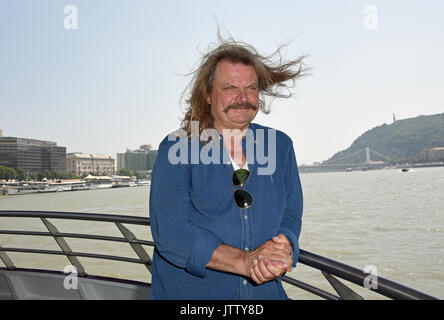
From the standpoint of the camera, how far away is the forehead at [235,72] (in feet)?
3.45

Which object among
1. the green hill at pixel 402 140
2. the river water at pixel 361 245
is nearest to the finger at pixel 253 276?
the river water at pixel 361 245

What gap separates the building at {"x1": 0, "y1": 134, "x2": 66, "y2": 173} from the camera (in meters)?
69.9

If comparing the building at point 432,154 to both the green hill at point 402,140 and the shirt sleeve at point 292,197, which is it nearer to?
the green hill at point 402,140

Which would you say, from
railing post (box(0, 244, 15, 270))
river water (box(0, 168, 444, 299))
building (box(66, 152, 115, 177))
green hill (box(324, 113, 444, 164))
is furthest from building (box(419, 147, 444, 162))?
railing post (box(0, 244, 15, 270))

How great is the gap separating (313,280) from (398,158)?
5559cm

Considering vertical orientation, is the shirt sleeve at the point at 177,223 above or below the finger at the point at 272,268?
above

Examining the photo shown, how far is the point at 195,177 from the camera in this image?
942 mm

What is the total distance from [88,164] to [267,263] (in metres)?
91.4

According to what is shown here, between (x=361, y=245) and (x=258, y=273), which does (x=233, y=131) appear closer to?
(x=258, y=273)

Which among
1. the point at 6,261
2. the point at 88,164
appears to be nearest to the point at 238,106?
the point at 6,261

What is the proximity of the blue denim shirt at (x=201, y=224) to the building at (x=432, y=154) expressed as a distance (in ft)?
203

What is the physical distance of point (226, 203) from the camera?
93cm

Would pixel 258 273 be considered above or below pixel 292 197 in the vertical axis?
below

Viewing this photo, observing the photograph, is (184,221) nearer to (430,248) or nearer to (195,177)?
(195,177)
